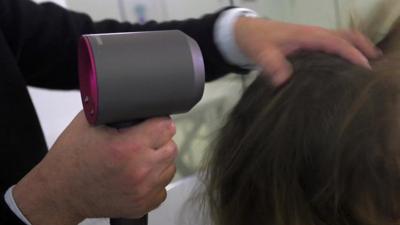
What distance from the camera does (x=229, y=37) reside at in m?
0.68

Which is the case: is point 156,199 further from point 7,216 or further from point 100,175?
point 7,216

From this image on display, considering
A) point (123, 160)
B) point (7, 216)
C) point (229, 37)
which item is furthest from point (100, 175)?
point (229, 37)

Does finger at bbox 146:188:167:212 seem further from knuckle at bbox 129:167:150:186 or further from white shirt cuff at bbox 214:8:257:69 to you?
white shirt cuff at bbox 214:8:257:69

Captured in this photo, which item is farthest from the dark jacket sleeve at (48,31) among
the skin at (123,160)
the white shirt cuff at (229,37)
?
the skin at (123,160)

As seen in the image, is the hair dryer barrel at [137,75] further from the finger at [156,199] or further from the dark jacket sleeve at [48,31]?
the dark jacket sleeve at [48,31]

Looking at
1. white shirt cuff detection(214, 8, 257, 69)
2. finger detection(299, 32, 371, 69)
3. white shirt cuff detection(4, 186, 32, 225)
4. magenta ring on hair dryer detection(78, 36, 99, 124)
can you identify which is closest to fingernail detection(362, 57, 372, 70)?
finger detection(299, 32, 371, 69)

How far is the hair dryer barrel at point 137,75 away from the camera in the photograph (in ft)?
1.56

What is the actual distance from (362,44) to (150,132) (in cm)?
Result: 25

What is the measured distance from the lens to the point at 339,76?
1.79 feet

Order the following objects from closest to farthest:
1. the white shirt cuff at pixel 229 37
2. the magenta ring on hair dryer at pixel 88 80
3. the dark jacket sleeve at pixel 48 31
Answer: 1. the magenta ring on hair dryer at pixel 88 80
2. the white shirt cuff at pixel 229 37
3. the dark jacket sleeve at pixel 48 31

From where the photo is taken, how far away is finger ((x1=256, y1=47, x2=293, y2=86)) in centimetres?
56

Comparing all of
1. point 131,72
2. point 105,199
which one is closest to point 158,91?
point 131,72

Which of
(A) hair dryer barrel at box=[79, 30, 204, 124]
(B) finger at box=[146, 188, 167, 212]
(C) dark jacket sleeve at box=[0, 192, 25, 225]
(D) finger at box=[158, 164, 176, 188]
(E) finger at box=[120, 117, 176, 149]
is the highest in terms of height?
(A) hair dryer barrel at box=[79, 30, 204, 124]

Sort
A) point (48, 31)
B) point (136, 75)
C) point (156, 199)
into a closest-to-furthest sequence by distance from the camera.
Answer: point (136, 75) → point (156, 199) → point (48, 31)
